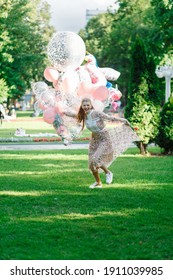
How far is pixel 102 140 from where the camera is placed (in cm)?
1038

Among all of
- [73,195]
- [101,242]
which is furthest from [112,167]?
[101,242]

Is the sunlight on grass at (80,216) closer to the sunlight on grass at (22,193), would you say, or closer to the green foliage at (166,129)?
the sunlight on grass at (22,193)

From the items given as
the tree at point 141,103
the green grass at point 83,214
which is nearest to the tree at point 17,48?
the tree at point 141,103

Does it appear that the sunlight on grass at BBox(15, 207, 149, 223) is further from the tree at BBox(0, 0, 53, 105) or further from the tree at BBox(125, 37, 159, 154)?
the tree at BBox(0, 0, 53, 105)

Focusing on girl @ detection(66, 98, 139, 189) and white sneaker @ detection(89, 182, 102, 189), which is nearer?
Result: girl @ detection(66, 98, 139, 189)

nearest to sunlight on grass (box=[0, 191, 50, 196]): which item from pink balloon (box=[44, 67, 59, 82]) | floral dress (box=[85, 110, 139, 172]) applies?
floral dress (box=[85, 110, 139, 172])

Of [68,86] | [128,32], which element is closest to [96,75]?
[68,86]

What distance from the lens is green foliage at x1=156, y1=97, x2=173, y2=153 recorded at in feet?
54.9

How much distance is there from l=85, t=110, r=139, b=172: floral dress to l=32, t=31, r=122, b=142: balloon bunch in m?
0.25

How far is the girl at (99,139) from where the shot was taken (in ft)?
32.9

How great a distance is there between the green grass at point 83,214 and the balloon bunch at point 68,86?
140 cm

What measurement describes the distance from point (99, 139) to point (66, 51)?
1.84 m

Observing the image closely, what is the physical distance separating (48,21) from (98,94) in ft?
217
